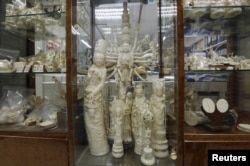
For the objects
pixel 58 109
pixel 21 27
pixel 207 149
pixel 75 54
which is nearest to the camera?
pixel 207 149

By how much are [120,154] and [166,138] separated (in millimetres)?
262

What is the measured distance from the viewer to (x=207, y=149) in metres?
0.93

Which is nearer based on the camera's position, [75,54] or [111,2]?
[75,54]

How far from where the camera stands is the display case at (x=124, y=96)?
3.50ft

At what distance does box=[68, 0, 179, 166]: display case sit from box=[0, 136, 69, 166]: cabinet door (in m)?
0.07

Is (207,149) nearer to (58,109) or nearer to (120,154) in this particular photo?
(120,154)

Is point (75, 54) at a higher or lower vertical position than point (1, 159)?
higher

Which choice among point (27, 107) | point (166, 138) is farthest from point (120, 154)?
point (27, 107)

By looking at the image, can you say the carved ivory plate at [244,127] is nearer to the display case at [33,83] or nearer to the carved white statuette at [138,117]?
the carved white statuette at [138,117]

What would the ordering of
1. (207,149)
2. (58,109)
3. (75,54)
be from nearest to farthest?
(207,149), (75,54), (58,109)

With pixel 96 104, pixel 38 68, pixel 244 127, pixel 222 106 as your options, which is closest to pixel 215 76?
pixel 222 106

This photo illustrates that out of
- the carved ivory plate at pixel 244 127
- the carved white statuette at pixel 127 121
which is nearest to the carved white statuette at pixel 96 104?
the carved white statuette at pixel 127 121

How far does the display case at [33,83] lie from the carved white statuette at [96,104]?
5.0 inches

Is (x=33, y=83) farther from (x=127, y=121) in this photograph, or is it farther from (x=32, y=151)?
(x=127, y=121)
